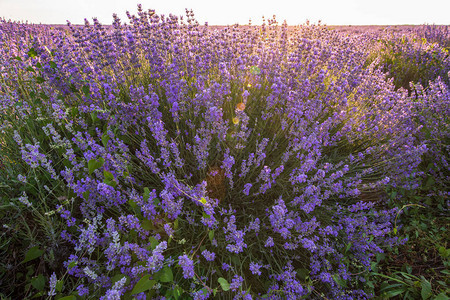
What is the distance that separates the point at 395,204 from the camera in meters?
2.45

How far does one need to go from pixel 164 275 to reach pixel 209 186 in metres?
0.98

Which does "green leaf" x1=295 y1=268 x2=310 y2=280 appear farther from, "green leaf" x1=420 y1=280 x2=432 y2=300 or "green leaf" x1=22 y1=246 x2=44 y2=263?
"green leaf" x1=22 y1=246 x2=44 y2=263

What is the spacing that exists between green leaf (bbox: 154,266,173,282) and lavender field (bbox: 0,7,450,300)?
0.03 feet

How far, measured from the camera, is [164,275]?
3.93 feet

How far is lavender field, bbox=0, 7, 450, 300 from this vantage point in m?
1.53

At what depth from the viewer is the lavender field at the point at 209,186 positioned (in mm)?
1527

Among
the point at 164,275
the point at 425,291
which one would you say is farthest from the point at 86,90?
the point at 425,291

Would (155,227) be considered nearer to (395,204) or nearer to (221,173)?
(221,173)

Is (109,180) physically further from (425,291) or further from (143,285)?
(425,291)

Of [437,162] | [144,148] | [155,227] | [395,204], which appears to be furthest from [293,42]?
[155,227]

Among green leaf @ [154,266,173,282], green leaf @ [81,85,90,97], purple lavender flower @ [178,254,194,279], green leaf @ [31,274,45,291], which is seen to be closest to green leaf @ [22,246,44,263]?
green leaf @ [31,274,45,291]

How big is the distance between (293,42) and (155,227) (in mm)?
3665

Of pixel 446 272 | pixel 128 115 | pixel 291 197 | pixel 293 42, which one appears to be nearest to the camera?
pixel 446 272

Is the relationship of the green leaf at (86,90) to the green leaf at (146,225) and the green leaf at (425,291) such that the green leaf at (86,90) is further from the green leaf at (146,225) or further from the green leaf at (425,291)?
the green leaf at (425,291)
